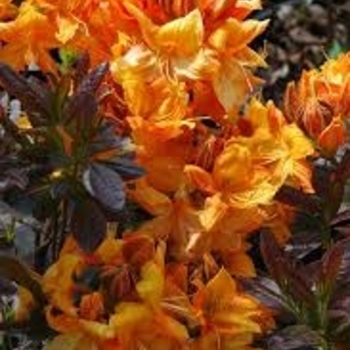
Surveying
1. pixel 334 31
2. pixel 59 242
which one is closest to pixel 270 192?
pixel 59 242

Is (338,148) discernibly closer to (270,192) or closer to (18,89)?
(270,192)

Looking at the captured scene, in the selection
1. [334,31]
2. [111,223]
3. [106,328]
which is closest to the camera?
[106,328]

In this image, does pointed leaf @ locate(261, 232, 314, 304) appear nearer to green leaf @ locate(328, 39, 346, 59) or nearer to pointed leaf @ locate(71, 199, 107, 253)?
pointed leaf @ locate(71, 199, 107, 253)

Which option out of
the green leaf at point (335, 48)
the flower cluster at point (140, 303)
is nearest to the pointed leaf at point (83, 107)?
the flower cluster at point (140, 303)

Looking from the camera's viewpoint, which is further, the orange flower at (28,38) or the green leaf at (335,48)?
the green leaf at (335,48)

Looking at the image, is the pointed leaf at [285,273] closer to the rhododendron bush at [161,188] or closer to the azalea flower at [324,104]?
the rhododendron bush at [161,188]

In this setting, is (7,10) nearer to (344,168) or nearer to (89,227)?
(89,227)

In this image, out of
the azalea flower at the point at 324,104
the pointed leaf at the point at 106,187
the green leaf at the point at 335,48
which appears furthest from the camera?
the green leaf at the point at 335,48

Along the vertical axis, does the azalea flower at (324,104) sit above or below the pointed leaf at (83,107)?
below
